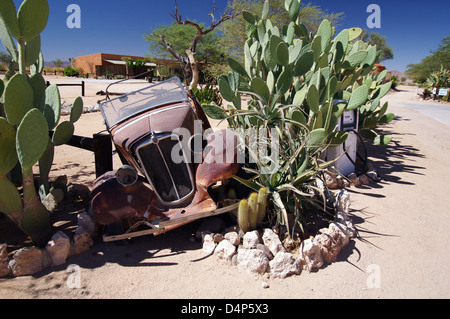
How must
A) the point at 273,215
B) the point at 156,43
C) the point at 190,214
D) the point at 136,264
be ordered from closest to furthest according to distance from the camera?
the point at 136,264
the point at 190,214
the point at 273,215
the point at 156,43

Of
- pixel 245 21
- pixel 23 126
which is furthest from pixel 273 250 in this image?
pixel 245 21

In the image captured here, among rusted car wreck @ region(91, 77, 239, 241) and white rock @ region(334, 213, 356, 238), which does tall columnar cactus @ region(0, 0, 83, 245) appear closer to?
rusted car wreck @ region(91, 77, 239, 241)

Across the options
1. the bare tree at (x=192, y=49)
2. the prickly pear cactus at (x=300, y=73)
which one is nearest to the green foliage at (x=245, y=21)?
the bare tree at (x=192, y=49)

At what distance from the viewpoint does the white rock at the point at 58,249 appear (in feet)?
8.70

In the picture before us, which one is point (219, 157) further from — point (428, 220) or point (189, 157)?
point (428, 220)

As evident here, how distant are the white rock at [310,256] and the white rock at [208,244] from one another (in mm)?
811

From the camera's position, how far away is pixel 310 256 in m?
2.60

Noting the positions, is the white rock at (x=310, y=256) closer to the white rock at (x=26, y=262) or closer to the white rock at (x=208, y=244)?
the white rock at (x=208, y=244)

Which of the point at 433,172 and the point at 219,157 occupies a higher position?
the point at 219,157

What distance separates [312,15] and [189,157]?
23309 mm

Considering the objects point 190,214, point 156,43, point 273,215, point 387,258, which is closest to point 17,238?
point 190,214

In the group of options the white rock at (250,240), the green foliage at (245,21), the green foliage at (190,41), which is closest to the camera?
the white rock at (250,240)
